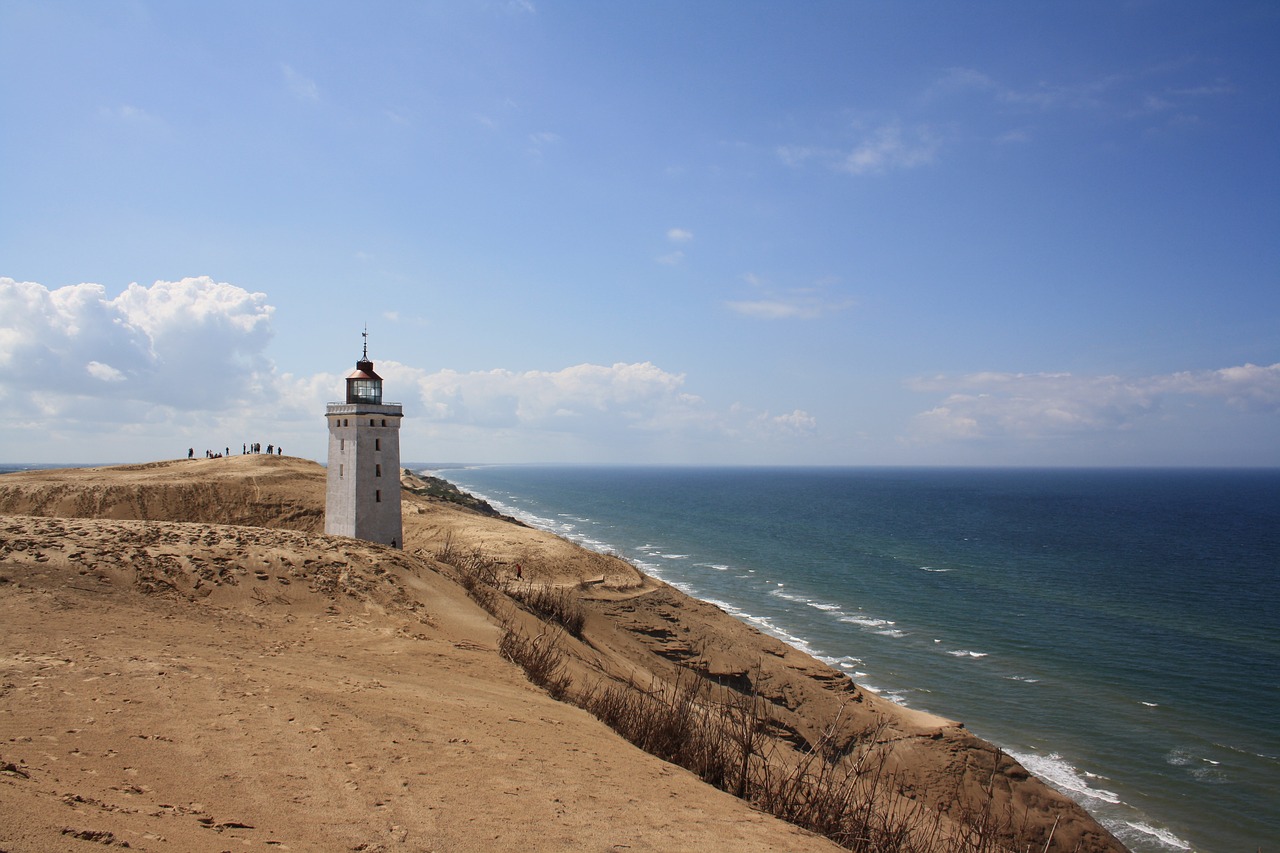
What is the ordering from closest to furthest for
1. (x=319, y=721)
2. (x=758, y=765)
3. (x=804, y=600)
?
(x=319, y=721) → (x=758, y=765) → (x=804, y=600)

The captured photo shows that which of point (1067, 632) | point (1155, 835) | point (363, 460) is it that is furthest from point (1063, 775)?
point (363, 460)

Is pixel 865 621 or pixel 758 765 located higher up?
pixel 758 765

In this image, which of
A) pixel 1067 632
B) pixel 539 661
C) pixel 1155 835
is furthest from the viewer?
pixel 1067 632

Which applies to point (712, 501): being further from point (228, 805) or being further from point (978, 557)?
point (228, 805)

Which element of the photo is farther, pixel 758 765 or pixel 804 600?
pixel 804 600

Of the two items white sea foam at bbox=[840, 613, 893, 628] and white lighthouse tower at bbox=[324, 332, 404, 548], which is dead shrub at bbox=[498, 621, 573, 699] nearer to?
white lighthouse tower at bbox=[324, 332, 404, 548]

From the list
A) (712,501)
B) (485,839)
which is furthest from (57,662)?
(712,501)

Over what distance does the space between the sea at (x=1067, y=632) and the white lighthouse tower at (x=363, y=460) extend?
20.8 meters

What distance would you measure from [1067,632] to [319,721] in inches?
1657

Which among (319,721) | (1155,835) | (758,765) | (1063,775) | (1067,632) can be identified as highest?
(319,721)

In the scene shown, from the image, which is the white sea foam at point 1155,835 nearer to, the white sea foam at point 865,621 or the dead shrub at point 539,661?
→ the dead shrub at point 539,661

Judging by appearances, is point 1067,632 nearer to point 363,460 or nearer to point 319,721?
point 363,460

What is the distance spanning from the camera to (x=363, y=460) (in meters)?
27.4

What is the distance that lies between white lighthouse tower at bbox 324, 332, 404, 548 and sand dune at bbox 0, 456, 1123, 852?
7.62 meters
